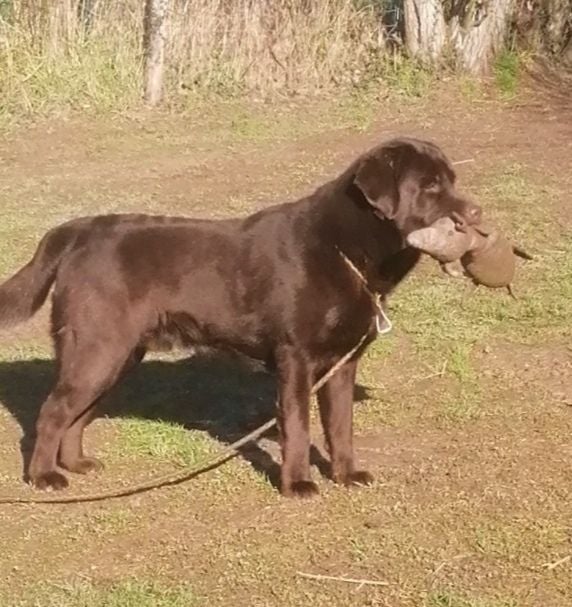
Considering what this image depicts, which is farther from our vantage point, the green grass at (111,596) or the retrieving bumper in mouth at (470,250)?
the retrieving bumper in mouth at (470,250)

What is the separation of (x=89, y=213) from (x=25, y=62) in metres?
3.35

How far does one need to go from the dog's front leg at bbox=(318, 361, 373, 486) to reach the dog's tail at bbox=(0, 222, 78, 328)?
45.6 inches

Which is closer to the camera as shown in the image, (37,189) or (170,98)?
(37,189)

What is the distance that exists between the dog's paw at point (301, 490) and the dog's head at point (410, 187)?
102 cm

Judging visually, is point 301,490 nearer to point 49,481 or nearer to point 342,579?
point 342,579

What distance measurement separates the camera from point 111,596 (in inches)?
160

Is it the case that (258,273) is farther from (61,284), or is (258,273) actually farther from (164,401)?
(164,401)

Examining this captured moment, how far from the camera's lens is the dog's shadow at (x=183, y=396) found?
568cm

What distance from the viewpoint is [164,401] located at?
602 centimetres

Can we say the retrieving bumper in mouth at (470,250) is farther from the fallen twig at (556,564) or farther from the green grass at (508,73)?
the green grass at (508,73)

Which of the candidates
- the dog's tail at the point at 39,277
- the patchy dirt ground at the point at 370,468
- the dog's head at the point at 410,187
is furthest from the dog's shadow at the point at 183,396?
the dog's head at the point at 410,187

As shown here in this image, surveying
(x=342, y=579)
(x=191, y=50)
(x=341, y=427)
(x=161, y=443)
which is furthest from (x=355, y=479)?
(x=191, y=50)

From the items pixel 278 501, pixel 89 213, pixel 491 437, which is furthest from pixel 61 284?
pixel 89 213

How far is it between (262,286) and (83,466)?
3.62 feet
